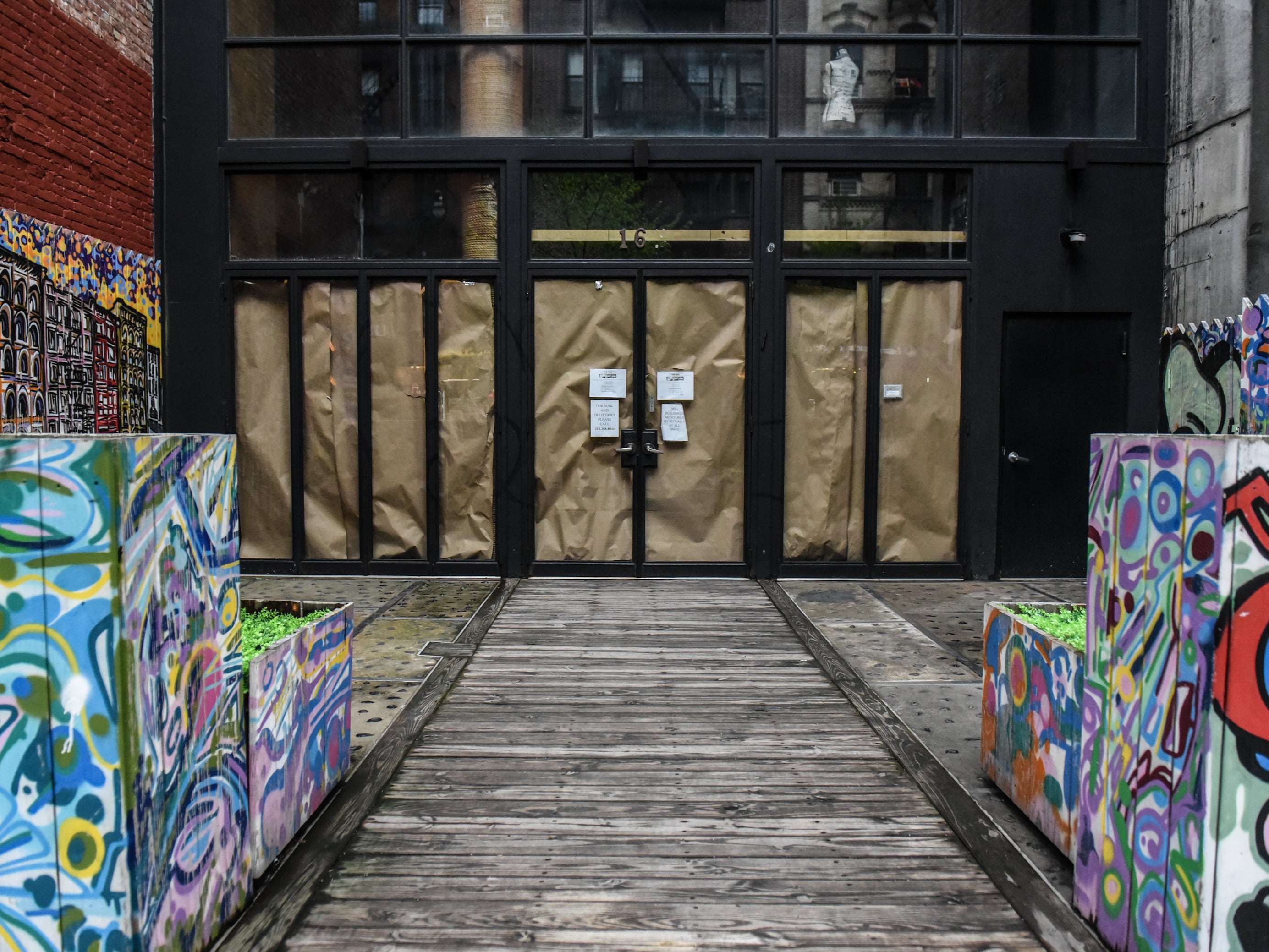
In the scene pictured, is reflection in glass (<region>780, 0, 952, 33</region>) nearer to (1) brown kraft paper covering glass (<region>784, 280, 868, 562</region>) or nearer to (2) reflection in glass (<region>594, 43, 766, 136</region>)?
(2) reflection in glass (<region>594, 43, 766, 136</region>)

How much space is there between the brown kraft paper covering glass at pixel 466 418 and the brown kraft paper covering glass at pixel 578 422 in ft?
1.55

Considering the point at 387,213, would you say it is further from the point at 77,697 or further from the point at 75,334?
the point at 77,697

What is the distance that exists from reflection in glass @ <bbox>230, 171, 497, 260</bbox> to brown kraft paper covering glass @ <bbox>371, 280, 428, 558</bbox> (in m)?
0.44

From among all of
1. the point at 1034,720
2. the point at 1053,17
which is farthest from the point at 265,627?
the point at 1053,17

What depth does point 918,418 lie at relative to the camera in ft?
28.1

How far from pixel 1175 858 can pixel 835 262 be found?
678 cm

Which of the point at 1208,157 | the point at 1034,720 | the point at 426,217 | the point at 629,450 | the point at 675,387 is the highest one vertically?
the point at 1208,157

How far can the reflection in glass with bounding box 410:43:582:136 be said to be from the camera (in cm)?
850

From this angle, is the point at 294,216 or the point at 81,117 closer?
the point at 81,117

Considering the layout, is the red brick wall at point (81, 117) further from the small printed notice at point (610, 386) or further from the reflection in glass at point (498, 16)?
the small printed notice at point (610, 386)

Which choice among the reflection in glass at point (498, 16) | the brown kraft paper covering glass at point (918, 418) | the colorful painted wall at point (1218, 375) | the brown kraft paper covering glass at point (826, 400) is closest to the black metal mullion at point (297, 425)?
the reflection in glass at point (498, 16)

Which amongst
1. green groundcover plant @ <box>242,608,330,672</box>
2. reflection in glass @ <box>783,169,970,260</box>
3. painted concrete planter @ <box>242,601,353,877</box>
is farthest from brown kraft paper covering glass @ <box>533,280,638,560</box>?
green groundcover plant @ <box>242,608,330,672</box>

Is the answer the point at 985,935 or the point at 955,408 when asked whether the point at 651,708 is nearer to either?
the point at 985,935

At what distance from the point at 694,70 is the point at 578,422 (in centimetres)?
358
